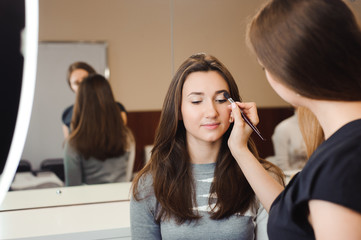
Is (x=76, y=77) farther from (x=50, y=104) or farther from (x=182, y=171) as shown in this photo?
(x=182, y=171)

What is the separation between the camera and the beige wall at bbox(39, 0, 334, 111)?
152 cm

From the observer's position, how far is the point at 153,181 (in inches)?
49.6

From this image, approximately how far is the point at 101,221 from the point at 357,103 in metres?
0.97

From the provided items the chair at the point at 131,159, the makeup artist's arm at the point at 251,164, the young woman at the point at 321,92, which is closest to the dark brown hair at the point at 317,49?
the young woman at the point at 321,92

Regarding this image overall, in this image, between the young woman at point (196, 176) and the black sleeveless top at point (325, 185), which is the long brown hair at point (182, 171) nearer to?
the young woman at point (196, 176)

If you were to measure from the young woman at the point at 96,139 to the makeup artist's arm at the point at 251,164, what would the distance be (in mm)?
643

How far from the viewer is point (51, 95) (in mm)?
1479

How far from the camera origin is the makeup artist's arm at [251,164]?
3.37 ft

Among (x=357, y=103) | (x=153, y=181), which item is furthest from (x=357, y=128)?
(x=153, y=181)

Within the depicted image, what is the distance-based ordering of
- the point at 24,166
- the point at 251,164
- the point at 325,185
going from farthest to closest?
the point at 24,166
the point at 251,164
the point at 325,185

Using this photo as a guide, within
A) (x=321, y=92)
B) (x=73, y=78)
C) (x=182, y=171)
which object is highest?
(x=321, y=92)

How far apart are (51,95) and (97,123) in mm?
223

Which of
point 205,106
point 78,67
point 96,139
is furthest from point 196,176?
point 78,67

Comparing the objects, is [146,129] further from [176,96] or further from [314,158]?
[314,158]
